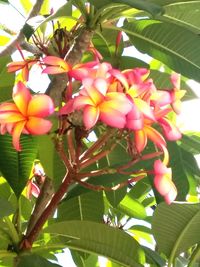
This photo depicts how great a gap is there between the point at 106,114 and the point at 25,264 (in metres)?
0.31

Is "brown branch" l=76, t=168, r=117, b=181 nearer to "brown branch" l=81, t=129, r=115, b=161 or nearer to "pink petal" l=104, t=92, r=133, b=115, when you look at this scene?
"brown branch" l=81, t=129, r=115, b=161

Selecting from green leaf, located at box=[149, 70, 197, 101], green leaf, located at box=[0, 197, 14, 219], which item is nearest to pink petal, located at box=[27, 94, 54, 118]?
green leaf, located at box=[0, 197, 14, 219]

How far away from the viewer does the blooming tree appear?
71 centimetres

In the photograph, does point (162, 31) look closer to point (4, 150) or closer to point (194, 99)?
point (194, 99)

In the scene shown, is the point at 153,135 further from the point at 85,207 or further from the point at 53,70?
the point at 85,207

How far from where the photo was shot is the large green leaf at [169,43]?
1068 mm

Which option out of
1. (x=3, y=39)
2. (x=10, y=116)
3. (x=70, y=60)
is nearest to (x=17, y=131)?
(x=10, y=116)

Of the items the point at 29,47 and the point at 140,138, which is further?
the point at 29,47

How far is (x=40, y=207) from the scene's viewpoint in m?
0.94

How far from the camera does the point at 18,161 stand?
91 centimetres

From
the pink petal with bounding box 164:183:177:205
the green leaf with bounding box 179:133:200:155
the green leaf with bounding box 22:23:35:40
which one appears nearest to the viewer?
the pink petal with bounding box 164:183:177:205

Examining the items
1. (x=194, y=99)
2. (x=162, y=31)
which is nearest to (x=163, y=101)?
(x=162, y=31)

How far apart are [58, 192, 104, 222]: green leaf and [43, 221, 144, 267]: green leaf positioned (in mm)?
131

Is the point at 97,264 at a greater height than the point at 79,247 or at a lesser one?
lesser
